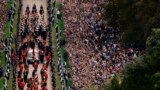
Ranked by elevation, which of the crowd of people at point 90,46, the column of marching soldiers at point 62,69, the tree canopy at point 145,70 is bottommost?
the column of marching soldiers at point 62,69

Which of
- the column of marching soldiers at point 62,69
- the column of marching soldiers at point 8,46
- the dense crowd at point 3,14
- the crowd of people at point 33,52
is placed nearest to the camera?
the column of marching soldiers at point 62,69

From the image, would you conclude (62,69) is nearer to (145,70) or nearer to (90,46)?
(90,46)

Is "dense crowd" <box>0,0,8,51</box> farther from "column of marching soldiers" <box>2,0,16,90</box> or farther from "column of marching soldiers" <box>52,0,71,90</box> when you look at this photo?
"column of marching soldiers" <box>52,0,71,90</box>

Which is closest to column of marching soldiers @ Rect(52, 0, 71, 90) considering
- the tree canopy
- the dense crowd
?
the dense crowd

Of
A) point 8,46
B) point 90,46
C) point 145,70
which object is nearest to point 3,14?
point 8,46

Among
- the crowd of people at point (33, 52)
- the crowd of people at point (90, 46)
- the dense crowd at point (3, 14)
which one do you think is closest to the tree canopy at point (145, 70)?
the crowd of people at point (90, 46)

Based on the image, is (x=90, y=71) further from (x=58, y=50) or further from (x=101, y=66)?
(x=58, y=50)

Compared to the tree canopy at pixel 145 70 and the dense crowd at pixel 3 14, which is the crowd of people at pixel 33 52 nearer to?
the dense crowd at pixel 3 14
